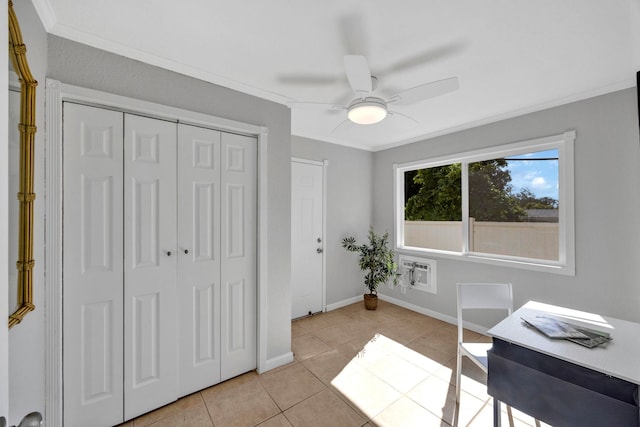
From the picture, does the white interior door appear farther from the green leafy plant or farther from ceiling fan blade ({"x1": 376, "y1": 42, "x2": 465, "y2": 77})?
ceiling fan blade ({"x1": 376, "y1": 42, "x2": 465, "y2": 77})

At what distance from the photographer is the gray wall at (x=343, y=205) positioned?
370 centimetres

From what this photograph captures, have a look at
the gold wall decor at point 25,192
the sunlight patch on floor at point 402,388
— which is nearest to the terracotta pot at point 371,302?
Result: the sunlight patch on floor at point 402,388

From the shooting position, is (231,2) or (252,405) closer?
(231,2)

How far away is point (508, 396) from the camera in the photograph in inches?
53.7

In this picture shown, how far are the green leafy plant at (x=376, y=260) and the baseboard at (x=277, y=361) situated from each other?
167cm

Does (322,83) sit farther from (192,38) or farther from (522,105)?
(522,105)

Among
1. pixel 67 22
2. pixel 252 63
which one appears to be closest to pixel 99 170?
pixel 67 22

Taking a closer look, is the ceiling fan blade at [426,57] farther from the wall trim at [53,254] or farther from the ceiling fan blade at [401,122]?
the wall trim at [53,254]

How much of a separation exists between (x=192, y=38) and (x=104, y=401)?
2316mm

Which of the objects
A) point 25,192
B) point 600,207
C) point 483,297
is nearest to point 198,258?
point 25,192

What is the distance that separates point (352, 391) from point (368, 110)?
6.98 ft

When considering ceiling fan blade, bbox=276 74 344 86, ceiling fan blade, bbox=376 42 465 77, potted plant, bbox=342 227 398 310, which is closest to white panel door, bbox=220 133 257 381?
ceiling fan blade, bbox=276 74 344 86

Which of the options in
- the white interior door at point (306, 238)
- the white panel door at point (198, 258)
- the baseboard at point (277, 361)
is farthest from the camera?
the white interior door at point (306, 238)

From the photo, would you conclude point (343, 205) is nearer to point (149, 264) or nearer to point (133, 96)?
point (149, 264)
